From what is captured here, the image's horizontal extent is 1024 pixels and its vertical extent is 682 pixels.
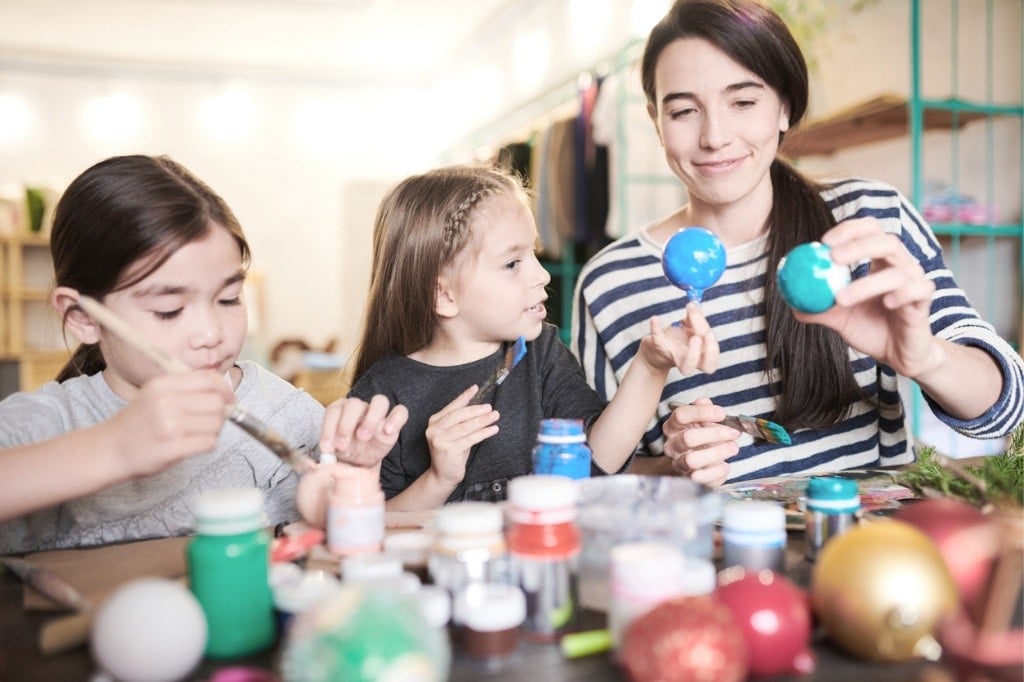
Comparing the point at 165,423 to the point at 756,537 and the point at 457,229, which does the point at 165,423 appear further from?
the point at 457,229

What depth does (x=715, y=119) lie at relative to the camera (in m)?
1.52

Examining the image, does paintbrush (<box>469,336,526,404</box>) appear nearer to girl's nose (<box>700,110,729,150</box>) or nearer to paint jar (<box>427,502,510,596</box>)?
girl's nose (<box>700,110,729,150</box>)

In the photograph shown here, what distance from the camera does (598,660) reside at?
2.09 feet

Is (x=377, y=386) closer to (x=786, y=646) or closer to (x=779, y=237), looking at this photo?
(x=779, y=237)

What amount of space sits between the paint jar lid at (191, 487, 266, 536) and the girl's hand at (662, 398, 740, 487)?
666 millimetres

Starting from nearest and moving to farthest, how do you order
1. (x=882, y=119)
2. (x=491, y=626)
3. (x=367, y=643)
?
(x=367, y=643) → (x=491, y=626) → (x=882, y=119)

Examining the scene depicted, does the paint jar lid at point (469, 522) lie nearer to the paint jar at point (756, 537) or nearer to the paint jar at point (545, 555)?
the paint jar at point (545, 555)

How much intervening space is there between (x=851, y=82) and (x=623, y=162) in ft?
3.99

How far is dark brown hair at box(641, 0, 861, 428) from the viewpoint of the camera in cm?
150

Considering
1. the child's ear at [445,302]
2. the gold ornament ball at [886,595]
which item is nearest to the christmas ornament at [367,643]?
the gold ornament ball at [886,595]

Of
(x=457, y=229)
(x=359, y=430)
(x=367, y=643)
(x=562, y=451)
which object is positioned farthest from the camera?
(x=457, y=229)

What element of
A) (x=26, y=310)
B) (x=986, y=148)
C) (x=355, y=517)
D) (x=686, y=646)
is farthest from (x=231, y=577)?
(x=26, y=310)

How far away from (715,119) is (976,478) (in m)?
0.83

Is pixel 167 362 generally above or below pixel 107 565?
above
